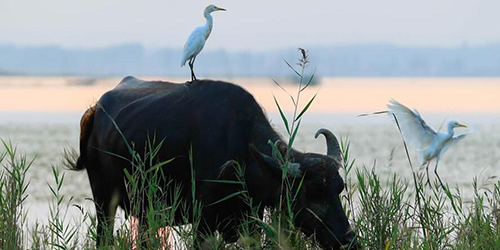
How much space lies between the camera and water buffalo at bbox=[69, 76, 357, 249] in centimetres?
603

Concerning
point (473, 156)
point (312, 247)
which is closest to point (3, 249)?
point (312, 247)

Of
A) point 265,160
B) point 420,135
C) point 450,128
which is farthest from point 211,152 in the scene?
point 450,128

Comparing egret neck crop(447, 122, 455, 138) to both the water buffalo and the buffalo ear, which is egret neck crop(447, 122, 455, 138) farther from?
the buffalo ear

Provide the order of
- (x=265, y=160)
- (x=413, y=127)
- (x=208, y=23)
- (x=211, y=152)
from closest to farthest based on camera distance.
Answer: (x=265, y=160) → (x=211, y=152) → (x=413, y=127) → (x=208, y=23)

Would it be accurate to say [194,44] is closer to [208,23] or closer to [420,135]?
[208,23]

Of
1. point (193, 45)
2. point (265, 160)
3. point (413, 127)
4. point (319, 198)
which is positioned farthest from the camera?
point (413, 127)

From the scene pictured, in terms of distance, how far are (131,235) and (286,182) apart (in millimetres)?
986

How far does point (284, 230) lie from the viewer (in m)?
5.89

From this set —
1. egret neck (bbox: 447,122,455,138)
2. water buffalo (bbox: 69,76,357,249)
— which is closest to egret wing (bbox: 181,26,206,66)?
water buffalo (bbox: 69,76,357,249)

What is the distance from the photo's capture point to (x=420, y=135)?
7.70 m

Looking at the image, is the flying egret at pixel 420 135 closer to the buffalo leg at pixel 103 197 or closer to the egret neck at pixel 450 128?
the egret neck at pixel 450 128

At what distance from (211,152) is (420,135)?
5.88 feet

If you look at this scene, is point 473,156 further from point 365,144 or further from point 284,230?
point 284,230

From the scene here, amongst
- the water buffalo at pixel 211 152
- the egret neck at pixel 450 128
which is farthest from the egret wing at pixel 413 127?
the water buffalo at pixel 211 152
